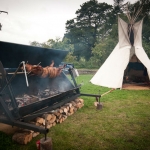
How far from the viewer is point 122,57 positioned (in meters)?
11.4

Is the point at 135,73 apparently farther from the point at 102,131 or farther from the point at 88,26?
the point at 88,26

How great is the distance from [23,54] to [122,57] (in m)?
8.48

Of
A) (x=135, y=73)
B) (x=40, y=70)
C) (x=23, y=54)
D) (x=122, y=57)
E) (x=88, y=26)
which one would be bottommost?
(x=135, y=73)

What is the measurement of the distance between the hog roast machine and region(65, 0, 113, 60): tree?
96.6 feet

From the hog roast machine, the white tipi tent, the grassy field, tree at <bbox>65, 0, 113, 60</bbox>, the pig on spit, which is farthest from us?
tree at <bbox>65, 0, 113, 60</bbox>

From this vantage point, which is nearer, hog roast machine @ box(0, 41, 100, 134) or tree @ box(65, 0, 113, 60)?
hog roast machine @ box(0, 41, 100, 134)

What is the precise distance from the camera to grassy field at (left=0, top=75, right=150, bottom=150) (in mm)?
3537

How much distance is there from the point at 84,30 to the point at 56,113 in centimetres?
3236

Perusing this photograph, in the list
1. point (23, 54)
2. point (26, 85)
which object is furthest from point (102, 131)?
point (23, 54)

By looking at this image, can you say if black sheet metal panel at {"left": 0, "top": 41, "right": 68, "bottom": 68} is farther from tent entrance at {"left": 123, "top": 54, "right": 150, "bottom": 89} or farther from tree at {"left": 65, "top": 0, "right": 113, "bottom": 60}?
tree at {"left": 65, "top": 0, "right": 113, "bottom": 60}

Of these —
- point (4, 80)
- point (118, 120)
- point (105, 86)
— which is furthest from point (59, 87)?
point (105, 86)

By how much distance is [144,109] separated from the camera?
6.14m

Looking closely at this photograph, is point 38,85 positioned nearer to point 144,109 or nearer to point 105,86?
point 144,109

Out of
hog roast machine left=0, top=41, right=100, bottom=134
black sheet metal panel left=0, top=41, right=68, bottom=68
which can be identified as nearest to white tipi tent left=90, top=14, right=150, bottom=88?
hog roast machine left=0, top=41, right=100, bottom=134
